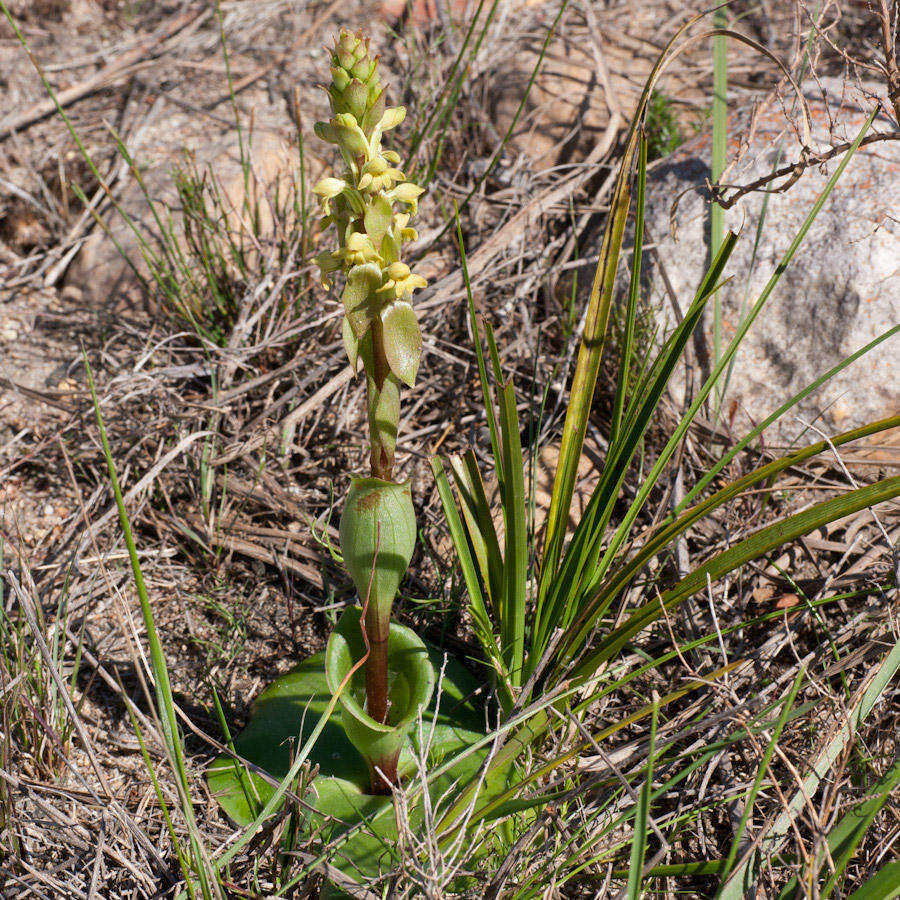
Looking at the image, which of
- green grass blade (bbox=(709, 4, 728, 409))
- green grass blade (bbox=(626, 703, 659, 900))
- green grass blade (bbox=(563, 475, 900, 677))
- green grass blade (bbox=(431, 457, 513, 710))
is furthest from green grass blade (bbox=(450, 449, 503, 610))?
green grass blade (bbox=(709, 4, 728, 409))

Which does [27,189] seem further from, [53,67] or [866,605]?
[866,605]

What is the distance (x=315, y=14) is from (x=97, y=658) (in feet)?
10.9

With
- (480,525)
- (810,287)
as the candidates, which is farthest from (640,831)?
(810,287)

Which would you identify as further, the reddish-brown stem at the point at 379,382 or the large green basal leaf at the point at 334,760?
the large green basal leaf at the point at 334,760

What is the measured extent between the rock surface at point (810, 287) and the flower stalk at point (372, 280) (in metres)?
1.15

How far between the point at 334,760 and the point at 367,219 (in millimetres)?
1167

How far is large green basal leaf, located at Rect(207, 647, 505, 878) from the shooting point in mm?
1536

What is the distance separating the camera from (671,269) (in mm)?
2469

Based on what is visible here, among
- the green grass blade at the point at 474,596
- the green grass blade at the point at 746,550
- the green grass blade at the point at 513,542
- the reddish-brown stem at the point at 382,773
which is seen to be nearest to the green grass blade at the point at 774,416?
the green grass blade at the point at 746,550

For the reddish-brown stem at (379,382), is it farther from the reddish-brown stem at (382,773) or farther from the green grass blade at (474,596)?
the reddish-brown stem at (382,773)

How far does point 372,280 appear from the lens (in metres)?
1.18

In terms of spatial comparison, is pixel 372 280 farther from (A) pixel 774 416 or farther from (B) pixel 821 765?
(B) pixel 821 765

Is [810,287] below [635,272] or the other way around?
below

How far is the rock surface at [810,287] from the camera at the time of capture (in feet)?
7.32
